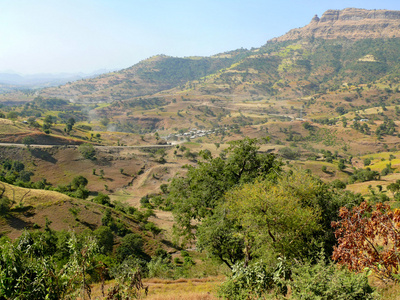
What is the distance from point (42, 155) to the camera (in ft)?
281

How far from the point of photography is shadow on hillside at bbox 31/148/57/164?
84938mm

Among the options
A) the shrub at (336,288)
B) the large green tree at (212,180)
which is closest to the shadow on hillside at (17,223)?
the large green tree at (212,180)

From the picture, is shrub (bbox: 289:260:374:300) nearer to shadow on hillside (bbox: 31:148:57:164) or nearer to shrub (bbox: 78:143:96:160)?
shadow on hillside (bbox: 31:148:57:164)

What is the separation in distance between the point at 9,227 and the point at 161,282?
30836 millimetres

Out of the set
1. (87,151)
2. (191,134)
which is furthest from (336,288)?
(191,134)

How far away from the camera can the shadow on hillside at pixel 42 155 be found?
84938 mm

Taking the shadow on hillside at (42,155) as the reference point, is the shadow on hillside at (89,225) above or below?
above

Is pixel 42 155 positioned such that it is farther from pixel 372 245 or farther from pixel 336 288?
pixel 372 245

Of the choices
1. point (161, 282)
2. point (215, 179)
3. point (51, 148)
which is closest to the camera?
point (161, 282)

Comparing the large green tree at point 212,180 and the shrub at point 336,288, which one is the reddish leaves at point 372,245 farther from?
the large green tree at point 212,180

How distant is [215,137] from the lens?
167000 millimetres

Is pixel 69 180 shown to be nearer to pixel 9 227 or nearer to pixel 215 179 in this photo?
pixel 9 227

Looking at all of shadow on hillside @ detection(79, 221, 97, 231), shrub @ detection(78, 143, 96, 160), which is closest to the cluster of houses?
shrub @ detection(78, 143, 96, 160)

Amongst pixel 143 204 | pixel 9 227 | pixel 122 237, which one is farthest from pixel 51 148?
pixel 122 237
